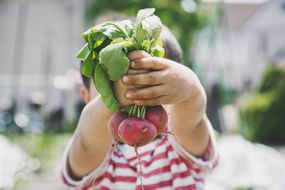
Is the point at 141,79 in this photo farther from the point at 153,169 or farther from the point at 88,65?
the point at 153,169

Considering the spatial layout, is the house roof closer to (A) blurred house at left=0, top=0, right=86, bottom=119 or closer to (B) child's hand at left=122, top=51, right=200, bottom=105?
(A) blurred house at left=0, top=0, right=86, bottom=119

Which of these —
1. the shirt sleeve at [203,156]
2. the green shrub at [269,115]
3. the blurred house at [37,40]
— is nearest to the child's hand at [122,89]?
the shirt sleeve at [203,156]

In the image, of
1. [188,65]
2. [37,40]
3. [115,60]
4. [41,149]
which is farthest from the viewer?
[37,40]

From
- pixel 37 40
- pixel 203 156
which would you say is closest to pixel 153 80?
pixel 203 156

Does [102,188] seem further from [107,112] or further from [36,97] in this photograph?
[36,97]

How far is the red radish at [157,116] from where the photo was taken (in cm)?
99

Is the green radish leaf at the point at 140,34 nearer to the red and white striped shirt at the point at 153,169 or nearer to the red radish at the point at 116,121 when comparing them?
the red radish at the point at 116,121

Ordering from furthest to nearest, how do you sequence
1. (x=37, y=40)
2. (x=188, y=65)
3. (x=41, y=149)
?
(x=37, y=40), (x=188, y=65), (x=41, y=149)

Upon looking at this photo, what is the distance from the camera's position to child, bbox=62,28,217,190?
1218 mm

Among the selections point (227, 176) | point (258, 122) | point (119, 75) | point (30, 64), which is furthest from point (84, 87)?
point (30, 64)

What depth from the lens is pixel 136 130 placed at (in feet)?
3.15

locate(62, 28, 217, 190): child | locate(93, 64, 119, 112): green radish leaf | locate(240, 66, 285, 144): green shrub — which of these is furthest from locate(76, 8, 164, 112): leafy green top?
locate(240, 66, 285, 144): green shrub

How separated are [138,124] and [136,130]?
0.01m

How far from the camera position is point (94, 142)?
134 cm
